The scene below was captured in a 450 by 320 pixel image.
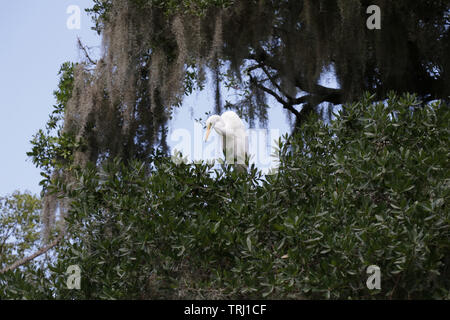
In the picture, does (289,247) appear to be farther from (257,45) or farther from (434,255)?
(257,45)

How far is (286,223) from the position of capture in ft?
11.4

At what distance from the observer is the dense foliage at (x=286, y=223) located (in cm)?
336

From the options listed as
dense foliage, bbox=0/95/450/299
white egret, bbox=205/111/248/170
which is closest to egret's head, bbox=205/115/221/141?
white egret, bbox=205/111/248/170

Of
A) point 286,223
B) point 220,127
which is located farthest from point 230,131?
point 286,223

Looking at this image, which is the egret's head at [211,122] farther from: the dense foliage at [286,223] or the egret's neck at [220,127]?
the dense foliage at [286,223]

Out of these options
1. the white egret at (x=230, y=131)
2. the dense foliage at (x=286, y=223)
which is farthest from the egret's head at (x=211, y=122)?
the dense foliage at (x=286, y=223)

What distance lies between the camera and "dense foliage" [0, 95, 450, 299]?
3359 millimetres

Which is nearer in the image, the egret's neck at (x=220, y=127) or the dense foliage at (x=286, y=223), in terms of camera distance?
the dense foliage at (x=286, y=223)

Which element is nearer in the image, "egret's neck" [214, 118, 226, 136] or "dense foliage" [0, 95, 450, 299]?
"dense foliage" [0, 95, 450, 299]

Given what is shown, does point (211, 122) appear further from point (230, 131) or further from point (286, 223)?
point (286, 223)

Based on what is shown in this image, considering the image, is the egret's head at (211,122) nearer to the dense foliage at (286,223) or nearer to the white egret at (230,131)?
the white egret at (230,131)

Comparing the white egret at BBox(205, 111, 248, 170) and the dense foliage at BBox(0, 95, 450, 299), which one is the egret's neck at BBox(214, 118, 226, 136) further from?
the dense foliage at BBox(0, 95, 450, 299)

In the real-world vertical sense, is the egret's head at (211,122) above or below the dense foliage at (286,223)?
above
